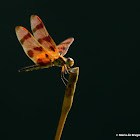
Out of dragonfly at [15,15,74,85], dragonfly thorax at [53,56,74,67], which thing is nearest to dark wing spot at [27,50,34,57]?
dragonfly at [15,15,74,85]

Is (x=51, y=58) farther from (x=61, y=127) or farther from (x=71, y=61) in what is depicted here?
(x=61, y=127)

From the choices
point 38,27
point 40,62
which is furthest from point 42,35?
point 40,62

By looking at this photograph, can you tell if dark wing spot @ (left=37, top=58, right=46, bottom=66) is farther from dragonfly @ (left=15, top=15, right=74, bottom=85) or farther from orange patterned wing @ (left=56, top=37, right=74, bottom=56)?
orange patterned wing @ (left=56, top=37, right=74, bottom=56)

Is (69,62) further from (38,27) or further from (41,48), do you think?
(38,27)

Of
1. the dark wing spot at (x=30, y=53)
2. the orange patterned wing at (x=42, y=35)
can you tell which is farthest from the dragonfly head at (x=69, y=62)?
the dark wing spot at (x=30, y=53)

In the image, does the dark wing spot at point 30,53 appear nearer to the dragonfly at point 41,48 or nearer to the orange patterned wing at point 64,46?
the dragonfly at point 41,48

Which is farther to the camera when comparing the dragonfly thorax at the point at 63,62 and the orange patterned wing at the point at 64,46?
the orange patterned wing at the point at 64,46

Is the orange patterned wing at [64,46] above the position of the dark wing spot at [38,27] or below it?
below

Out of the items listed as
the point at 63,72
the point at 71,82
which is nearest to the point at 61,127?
the point at 71,82
